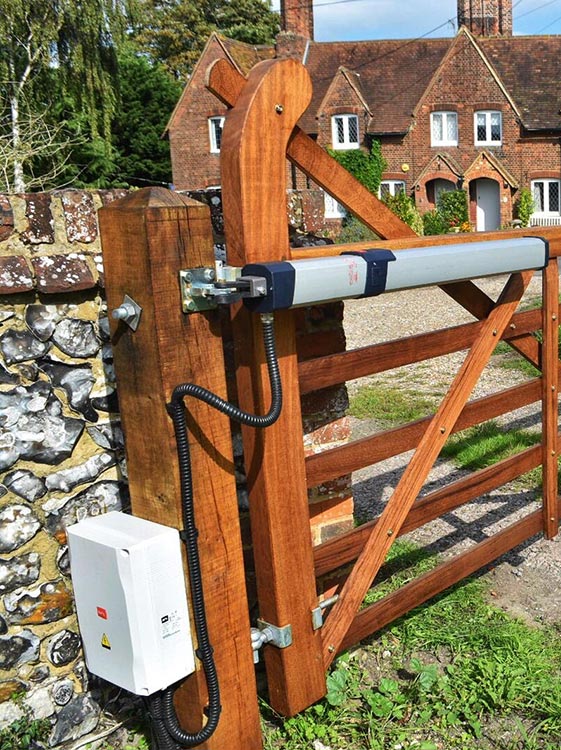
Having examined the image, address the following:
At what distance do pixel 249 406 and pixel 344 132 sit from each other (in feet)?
93.8

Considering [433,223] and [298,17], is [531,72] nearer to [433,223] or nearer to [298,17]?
[433,223]

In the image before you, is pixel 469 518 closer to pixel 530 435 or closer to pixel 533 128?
pixel 530 435

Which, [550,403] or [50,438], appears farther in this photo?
[550,403]

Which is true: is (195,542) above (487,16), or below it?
below

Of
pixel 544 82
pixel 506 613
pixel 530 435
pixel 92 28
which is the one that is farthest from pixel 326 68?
pixel 506 613

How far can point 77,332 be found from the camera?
2.61 m

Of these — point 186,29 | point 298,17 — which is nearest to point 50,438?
point 298,17

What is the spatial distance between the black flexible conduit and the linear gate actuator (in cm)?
10

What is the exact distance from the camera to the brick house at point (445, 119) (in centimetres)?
2898

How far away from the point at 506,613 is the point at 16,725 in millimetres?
2204

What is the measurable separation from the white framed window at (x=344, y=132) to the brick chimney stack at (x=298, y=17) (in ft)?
13.0

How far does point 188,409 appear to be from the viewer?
230 centimetres

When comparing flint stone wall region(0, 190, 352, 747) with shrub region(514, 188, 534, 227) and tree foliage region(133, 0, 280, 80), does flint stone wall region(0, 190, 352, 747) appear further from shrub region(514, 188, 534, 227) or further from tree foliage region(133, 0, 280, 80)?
tree foliage region(133, 0, 280, 80)

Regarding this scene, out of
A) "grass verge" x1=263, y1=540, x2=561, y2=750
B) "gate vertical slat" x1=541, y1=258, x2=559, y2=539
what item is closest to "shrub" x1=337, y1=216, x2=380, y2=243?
"gate vertical slat" x1=541, y1=258, x2=559, y2=539
